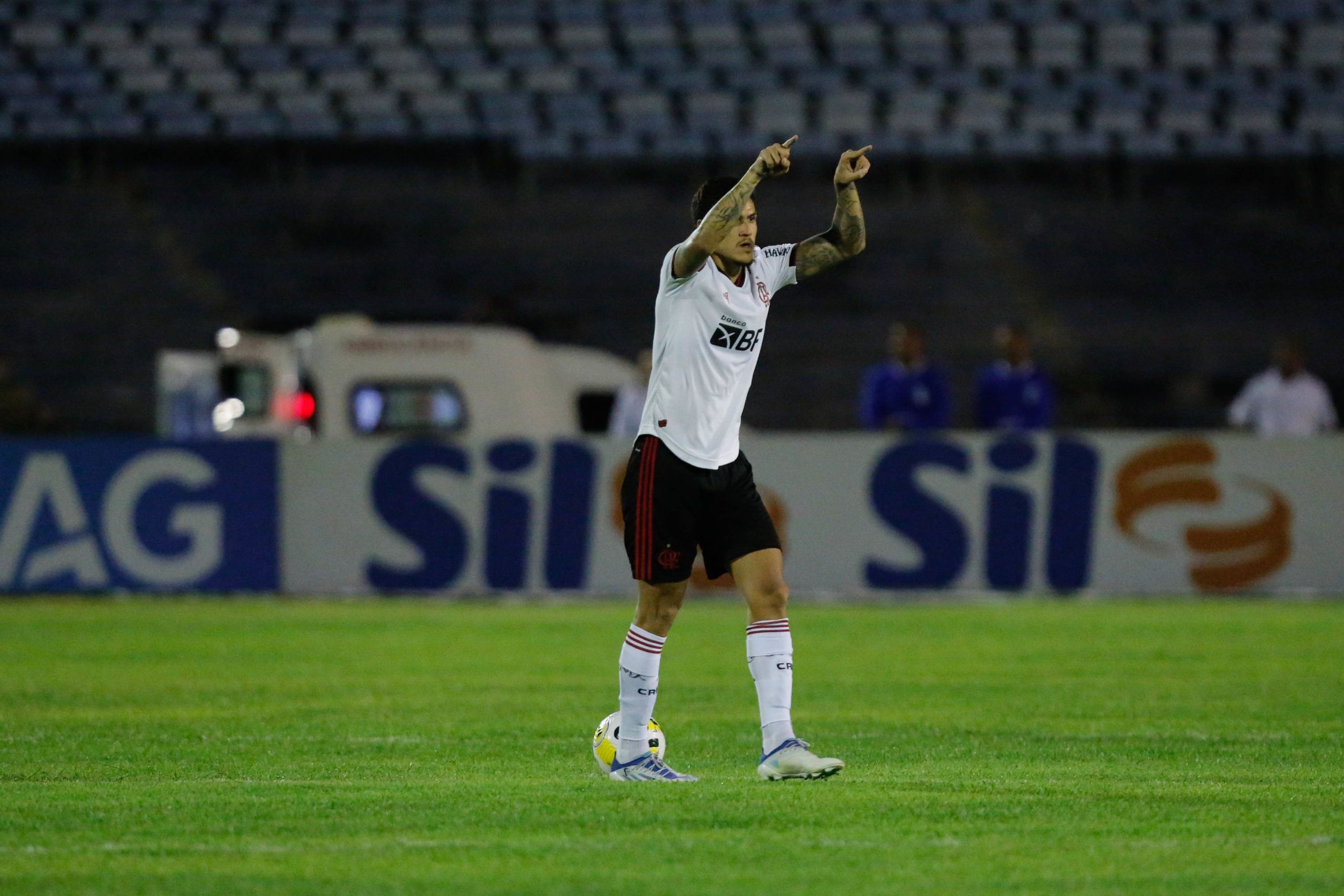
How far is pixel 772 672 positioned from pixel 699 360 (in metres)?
1.15

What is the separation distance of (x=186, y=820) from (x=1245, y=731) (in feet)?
16.1

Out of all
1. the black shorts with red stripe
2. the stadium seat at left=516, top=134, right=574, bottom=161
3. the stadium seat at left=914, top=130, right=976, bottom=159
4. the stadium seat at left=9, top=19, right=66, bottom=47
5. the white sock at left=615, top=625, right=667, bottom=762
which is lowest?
the white sock at left=615, top=625, right=667, bottom=762

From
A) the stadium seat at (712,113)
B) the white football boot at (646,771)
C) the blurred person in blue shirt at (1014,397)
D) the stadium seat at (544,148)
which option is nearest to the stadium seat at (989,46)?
the stadium seat at (712,113)

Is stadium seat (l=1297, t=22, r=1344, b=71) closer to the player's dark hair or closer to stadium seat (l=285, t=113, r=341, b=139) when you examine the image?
stadium seat (l=285, t=113, r=341, b=139)

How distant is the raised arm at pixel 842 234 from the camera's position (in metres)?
7.78

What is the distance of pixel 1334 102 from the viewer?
2975 cm

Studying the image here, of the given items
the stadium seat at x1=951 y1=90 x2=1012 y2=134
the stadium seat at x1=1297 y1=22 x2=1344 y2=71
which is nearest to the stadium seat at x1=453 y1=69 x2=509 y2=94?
the stadium seat at x1=951 y1=90 x2=1012 y2=134

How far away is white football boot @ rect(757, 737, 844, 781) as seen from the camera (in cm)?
A: 720

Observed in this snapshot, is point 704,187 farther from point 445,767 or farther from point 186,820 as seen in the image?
point 186,820

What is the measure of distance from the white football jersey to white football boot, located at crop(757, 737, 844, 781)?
1050 millimetres

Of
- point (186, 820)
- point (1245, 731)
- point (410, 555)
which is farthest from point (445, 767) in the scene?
point (410, 555)

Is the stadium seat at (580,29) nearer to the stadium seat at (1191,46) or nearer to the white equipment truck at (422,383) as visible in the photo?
A: the stadium seat at (1191,46)

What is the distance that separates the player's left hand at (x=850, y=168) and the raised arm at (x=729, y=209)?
0.42m

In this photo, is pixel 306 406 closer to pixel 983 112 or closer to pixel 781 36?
pixel 983 112
